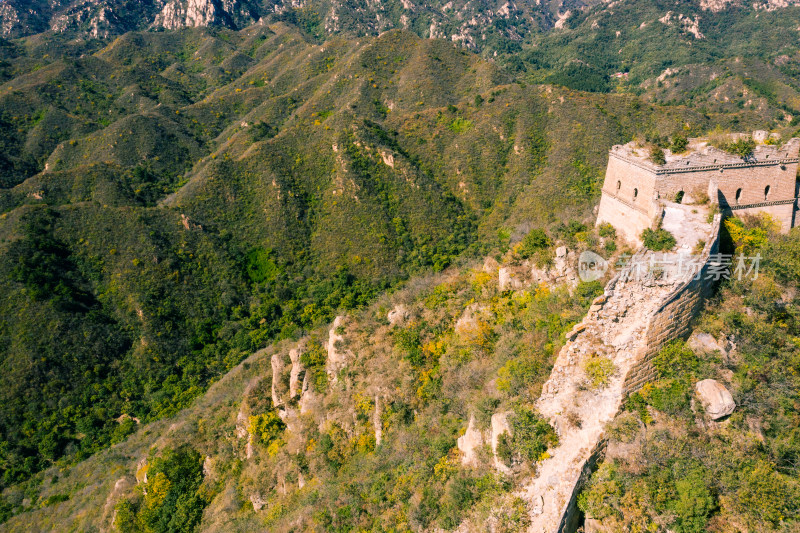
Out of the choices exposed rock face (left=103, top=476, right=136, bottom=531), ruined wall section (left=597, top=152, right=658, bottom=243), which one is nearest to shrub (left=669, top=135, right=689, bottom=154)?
ruined wall section (left=597, top=152, right=658, bottom=243)

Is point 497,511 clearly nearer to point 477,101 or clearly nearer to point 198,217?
point 198,217

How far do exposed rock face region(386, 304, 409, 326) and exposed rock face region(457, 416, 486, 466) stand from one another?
44.0 feet

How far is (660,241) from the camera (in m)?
19.1

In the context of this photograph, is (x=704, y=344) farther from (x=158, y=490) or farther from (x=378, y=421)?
(x=158, y=490)

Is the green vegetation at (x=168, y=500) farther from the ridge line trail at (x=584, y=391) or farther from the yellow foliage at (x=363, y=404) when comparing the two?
the ridge line trail at (x=584, y=391)

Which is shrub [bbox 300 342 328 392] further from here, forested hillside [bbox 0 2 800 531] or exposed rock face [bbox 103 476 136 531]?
exposed rock face [bbox 103 476 136 531]

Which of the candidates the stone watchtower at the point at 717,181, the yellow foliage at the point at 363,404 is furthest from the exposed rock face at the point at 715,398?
the yellow foliage at the point at 363,404

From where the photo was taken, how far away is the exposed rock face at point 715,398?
13.3m

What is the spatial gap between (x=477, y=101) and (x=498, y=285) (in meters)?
67.6

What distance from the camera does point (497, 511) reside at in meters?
13.8

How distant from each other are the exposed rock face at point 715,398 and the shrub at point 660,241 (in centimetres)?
695

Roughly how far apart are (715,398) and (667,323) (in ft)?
8.62

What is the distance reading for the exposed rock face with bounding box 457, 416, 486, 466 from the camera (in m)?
16.8

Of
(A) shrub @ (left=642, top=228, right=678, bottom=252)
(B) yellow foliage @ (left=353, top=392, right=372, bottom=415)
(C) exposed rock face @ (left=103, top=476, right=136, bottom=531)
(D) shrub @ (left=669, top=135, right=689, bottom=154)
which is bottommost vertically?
(C) exposed rock face @ (left=103, top=476, right=136, bottom=531)
